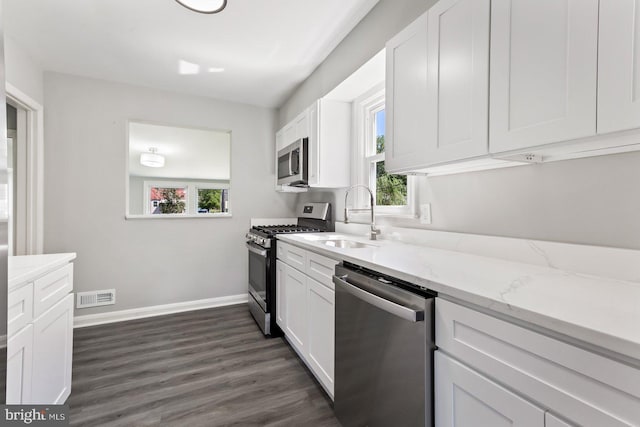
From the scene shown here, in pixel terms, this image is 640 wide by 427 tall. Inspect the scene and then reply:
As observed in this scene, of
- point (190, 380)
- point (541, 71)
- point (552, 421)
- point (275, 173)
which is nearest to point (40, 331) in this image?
point (190, 380)

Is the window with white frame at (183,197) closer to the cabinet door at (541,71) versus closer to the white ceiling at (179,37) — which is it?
the white ceiling at (179,37)

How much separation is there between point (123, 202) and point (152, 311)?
1211 mm

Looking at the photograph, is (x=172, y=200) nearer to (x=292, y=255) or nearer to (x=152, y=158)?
(x=152, y=158)

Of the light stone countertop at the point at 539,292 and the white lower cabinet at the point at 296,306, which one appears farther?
the white lower cabinet at the point at 296,306

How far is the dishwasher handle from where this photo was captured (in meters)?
0.95

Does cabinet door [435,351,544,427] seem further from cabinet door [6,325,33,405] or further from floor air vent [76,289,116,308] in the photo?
floor air vent [76,289,116,308]

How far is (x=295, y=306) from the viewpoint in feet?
6.99

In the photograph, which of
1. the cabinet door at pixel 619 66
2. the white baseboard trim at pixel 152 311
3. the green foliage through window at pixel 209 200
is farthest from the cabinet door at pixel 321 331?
the green foliage through window at pixel 209 200

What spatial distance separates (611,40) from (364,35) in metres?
1.50

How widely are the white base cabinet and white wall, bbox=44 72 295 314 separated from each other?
1468mm

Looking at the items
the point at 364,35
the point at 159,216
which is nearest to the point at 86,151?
the point at 159,216

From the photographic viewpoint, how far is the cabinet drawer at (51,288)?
134 centimetres

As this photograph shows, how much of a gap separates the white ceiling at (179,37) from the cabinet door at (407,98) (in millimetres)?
551

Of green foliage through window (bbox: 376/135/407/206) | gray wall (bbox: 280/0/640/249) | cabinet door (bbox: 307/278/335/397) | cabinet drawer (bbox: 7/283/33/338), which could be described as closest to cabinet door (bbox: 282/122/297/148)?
green foliage through window (bbox: 376/135/407/206)
